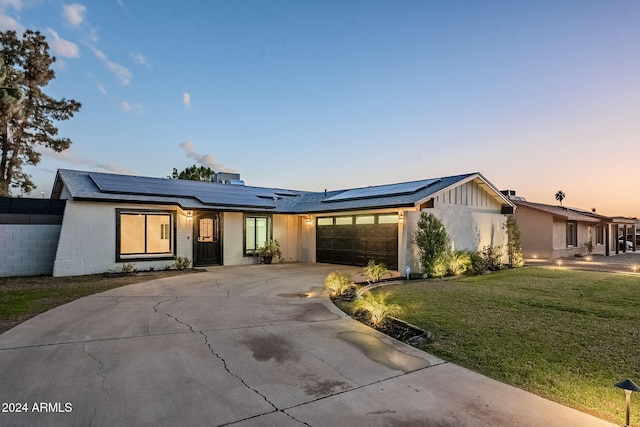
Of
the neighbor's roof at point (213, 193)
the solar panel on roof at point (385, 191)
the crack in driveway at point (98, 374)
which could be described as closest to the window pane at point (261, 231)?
the neighbor's roof at point (213, 193)

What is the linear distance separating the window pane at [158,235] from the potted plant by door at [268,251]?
3.98 metres

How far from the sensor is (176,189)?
46.9ft

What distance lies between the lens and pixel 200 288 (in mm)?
9211

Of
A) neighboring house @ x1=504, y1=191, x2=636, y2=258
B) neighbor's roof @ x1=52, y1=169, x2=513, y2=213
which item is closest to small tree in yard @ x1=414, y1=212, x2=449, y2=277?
neighbor's roof @ x1=52, y1=169, x2=513, y2=213

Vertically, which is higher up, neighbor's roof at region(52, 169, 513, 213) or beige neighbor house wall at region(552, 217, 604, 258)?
neighbor's roof at region(52, 169, 513, 213)

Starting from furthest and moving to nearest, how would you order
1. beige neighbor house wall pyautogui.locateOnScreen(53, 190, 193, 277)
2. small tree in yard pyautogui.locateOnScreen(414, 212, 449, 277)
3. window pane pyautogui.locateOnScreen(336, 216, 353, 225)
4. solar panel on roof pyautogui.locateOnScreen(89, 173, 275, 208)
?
window pane pyautogui.locateOnScreen(336, 216, 353, 225)
solar panel on roof pyautogui.locateOnScreen(89, 173, 275, 208)
small tree in yard pyautogui.locateOnScreen(414, 212, 449, 277)
beige neighbor house wall pyautogui.locateOnScreen(53, 190, 193, 277)

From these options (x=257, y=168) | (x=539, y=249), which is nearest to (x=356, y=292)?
(x=539, y=249)

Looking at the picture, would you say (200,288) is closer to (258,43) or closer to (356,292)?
(356,292)

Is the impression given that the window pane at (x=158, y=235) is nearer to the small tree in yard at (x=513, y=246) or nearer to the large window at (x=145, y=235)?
the large window at (x=145, y=235)

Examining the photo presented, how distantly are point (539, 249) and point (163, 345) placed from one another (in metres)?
22.5

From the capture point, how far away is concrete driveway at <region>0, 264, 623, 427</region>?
9.27 feet

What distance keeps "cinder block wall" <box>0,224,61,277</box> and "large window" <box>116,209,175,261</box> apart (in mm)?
2164

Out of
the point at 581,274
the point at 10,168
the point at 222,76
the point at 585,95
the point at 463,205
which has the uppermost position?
the point at 222,76

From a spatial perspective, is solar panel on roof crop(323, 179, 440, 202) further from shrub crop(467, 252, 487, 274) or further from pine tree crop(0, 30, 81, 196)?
pine tree crop(0, 30, 81, 196)
